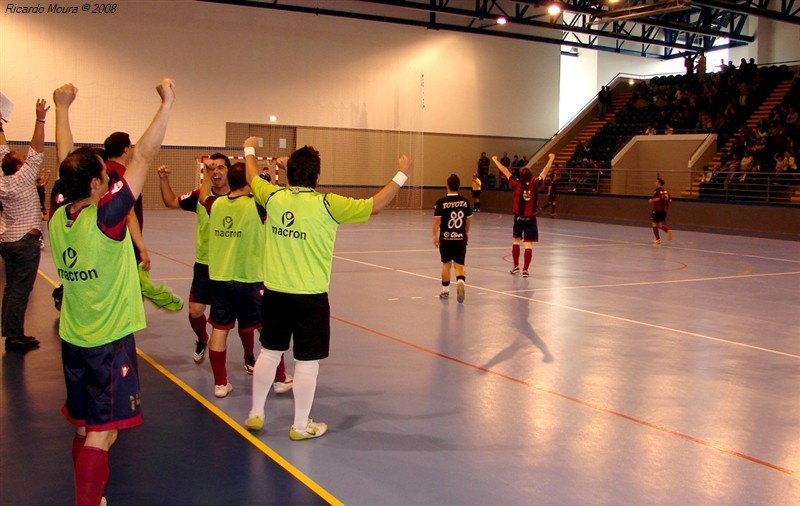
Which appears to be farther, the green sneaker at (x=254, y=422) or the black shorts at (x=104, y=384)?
the green sneaker at (x=254, y=422)

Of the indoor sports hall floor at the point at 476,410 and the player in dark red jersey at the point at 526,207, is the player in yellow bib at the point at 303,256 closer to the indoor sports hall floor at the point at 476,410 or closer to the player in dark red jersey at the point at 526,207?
the indoor sports hall floor at the point at 476,410

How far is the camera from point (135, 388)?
383 cm

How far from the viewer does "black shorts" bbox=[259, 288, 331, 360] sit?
5.05 metres

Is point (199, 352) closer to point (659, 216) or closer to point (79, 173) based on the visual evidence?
point (79, 173)

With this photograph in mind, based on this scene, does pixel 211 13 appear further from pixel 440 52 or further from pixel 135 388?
pixel 135 388

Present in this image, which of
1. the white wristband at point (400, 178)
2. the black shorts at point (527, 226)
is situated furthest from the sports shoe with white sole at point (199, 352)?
the black shorts at point (527, 226)

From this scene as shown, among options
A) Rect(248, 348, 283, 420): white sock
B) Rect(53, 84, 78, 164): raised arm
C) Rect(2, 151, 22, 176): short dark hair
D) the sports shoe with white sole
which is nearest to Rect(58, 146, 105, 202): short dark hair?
Rect(53, 84, 78, 164): raised arm

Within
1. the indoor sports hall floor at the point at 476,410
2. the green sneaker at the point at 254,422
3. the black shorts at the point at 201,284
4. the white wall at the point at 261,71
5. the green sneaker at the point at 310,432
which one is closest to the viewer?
the indoor sports hall floor at the point at 476,410

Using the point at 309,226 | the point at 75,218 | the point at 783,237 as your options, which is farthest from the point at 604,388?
the point at 783,237

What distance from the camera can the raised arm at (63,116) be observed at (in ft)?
13.5

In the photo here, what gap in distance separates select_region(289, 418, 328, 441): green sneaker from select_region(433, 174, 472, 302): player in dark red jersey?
554cm

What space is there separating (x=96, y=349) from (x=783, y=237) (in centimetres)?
2328

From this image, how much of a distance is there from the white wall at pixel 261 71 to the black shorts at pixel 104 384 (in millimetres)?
24692

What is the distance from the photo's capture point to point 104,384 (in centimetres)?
374
